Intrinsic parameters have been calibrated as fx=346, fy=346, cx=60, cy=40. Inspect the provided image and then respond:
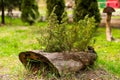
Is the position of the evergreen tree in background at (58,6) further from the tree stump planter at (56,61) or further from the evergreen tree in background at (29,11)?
the tree stump planter at (56,61)

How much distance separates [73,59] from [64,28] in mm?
660

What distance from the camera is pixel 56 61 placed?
6.09 m

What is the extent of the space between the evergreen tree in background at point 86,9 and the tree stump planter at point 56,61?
663 centimetres

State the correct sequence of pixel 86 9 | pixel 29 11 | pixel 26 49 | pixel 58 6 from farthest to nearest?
pixel 29 11 < pixel 58 6 < pixel 86 9 < pixel 26 49

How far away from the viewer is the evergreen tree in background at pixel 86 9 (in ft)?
43.1

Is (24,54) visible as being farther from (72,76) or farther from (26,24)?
(26,24)

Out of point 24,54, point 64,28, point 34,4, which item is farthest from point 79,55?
point 34,4

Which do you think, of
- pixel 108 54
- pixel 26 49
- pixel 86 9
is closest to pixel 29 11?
pixel 86 9

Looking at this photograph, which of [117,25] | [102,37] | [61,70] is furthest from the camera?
[117,25]

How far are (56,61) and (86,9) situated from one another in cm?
738

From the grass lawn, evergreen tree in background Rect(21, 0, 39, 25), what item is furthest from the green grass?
evergreen tree in background Rect(21, 0, 39, 25)

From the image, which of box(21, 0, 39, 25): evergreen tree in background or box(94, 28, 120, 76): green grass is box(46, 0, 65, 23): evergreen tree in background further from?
box(21, 0, 39, 25): evergreen tree in background

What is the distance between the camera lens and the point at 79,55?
252 inches

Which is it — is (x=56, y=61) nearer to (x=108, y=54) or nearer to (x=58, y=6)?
(x=108, y=54)
